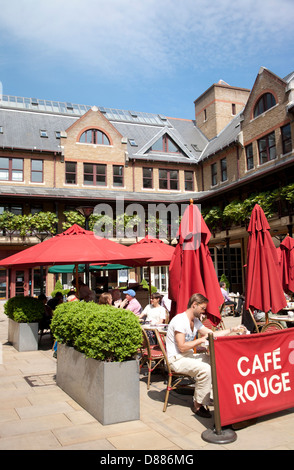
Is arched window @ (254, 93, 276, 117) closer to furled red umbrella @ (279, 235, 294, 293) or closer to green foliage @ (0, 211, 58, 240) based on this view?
furled red umbrella @ (279, 235, 294, 293)

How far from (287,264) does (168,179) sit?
21.2 m

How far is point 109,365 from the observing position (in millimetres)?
4512

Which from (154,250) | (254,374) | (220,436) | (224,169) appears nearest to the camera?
(220,436)

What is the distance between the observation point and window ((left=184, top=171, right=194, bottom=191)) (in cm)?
3231

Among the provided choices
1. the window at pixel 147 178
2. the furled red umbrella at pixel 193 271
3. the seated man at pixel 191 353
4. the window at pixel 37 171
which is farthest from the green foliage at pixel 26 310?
the window at pixel 147 178

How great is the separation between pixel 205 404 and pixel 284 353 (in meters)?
1.12

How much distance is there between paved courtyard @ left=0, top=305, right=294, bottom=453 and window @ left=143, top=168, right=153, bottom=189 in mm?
25965

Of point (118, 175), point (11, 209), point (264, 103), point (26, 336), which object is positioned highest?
point (264, 103)

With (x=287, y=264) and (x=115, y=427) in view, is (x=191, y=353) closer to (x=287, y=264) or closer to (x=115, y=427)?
(x=115, y=427)

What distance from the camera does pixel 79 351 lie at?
532 centimetres

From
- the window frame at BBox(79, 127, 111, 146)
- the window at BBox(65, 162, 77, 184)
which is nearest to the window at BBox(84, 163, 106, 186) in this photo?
the window at BBox(65, 162, 77, 184)

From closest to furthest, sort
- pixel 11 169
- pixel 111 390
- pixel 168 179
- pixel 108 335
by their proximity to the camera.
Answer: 1. pixel 111 390
2. pixel 108 335
3. pixel 11 169
4. pixel 168 179

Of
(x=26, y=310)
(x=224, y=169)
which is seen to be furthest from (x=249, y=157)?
(x=26, y=310)
